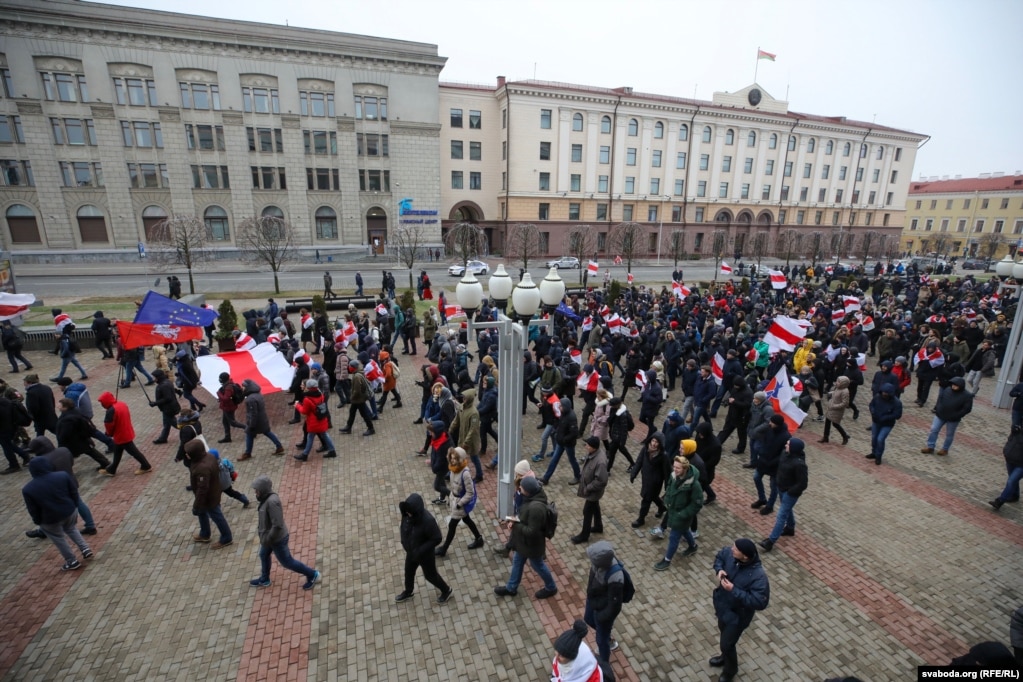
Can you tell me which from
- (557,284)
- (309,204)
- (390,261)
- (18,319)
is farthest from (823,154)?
(18,319)

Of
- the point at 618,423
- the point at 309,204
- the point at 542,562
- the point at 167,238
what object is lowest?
the point at 542,562

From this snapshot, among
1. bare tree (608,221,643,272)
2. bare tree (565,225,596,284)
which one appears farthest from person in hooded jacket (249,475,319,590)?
bare tree (565,225,596,284)

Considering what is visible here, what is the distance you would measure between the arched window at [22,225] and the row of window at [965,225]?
4240 inches

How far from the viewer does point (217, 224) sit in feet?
143

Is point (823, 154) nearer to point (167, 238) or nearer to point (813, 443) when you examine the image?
point (813, 443)

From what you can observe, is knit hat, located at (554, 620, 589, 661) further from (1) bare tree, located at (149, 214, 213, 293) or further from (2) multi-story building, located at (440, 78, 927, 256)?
(2) multi-story building, located at (440, 78, 927, 256)

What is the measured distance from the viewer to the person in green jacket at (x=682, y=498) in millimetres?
6477

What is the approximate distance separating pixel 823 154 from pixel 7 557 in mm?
74609

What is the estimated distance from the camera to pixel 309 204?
4497 centimetres

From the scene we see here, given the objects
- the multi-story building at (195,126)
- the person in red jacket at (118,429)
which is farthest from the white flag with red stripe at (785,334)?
the multi-story building at (195,126)

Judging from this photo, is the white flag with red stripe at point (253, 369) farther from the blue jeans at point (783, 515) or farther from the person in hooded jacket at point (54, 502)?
the blue jeans at point (783, 515)

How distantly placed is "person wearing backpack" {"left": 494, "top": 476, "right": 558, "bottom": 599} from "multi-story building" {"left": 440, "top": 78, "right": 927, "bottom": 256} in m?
47.2

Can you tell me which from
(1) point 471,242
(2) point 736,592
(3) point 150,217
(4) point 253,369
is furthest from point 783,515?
(3) point 150,217

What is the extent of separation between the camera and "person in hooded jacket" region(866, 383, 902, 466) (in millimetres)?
9453
